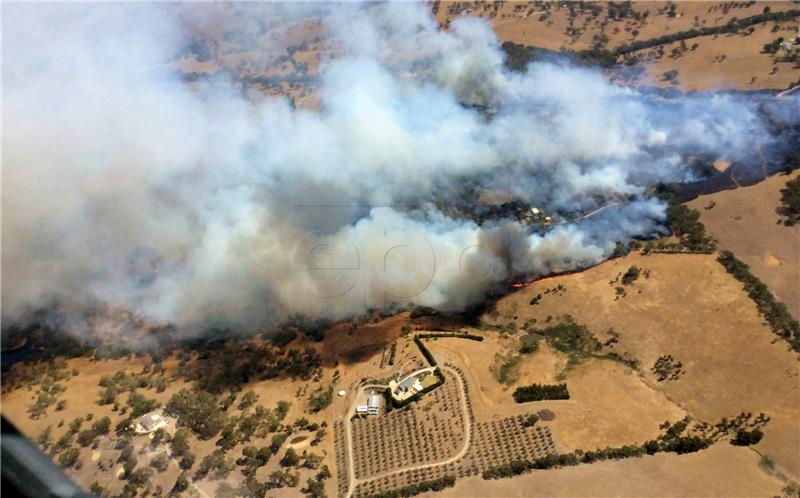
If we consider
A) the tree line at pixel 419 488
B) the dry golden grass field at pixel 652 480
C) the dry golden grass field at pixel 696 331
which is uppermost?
the dry golden grass field at pixel 696 331

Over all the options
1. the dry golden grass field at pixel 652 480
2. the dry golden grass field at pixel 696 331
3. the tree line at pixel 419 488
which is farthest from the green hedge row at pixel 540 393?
the tree line at pixel 419 488

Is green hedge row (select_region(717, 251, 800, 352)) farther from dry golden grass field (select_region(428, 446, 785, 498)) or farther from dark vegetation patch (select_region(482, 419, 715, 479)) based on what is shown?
dark vegetation patch (select_region(482, 419, 715, 479))

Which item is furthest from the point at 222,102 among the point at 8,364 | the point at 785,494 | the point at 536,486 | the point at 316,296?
the point at 785,494

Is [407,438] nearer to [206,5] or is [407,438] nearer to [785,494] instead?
[785,494]

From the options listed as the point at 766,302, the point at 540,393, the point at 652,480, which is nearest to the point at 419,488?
the point at 540,393

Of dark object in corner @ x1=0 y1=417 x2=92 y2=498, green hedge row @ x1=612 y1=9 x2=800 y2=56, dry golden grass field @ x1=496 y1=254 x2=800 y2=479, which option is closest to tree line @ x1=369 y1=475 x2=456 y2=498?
dry golden grass field @ x1=496 y1=254 x2=800 y2=479

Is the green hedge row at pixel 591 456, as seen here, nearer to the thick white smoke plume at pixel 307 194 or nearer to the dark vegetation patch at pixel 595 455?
the dark vegetation patch at pixel 595 455

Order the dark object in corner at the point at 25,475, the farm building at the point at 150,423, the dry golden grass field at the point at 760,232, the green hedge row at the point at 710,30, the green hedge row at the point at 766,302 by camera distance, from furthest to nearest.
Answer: the green hedge row at the point at 710,30 → the dry golden grass field at the point at 760,232 → the green hedge row at the point at 766,302 → the farm building at the point at 150,423 → the dark object in corner at the point at 25,475
